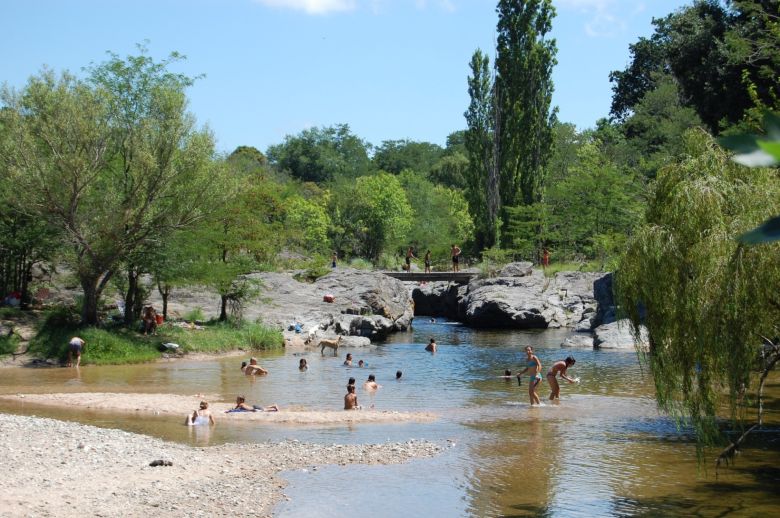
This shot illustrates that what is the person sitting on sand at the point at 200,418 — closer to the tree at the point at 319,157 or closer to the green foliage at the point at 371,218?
the green foliage at the point at 371,218

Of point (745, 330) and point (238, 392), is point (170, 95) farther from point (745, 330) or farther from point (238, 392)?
point (745, 330)

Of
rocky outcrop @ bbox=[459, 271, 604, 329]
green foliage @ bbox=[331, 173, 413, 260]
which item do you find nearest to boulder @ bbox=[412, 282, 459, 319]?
rocky outcrop @ bbox=[459, 271, 604, 329]

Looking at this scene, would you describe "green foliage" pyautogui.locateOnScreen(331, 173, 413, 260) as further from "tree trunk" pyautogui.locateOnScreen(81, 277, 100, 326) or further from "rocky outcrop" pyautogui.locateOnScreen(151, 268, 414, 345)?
"tree trunk" pyautogui.locateOnScreen(81, 277, 100, 326)

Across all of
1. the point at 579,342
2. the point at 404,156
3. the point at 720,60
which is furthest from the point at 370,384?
the point at 404,156

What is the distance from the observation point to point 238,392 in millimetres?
27859

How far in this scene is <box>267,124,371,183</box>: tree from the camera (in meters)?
125

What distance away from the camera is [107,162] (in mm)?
34219

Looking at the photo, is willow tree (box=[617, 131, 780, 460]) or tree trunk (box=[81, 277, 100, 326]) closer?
willow tree (box=[617, 131, 780, 460])

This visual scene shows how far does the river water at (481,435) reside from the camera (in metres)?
15.0

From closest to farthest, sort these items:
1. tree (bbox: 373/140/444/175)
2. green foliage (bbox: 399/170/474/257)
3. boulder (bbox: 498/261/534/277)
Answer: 1. boulder (bbox: 498/261/534/277)
2. green foliage (bbox: 399/170/474/257)
3. tree (bbox: 373/140/444/175)

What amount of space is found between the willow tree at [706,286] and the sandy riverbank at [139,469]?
7004mm

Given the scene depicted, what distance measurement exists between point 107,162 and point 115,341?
7534mm

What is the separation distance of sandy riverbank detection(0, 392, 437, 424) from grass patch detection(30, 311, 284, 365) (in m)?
7.40

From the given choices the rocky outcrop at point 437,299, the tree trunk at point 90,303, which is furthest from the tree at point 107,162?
the rocky outcrop at point 437,299
